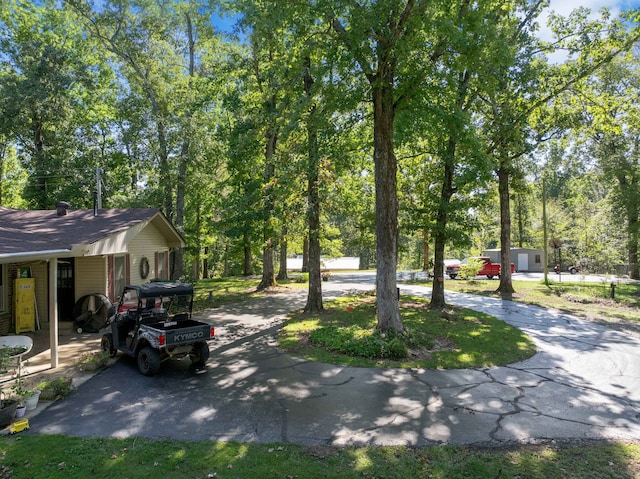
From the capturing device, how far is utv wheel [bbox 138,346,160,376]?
7.12 m

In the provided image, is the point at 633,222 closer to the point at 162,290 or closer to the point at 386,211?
the point at 386,211

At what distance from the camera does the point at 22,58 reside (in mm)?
21031

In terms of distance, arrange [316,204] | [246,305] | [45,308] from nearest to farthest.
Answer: [45,308], [316,204], [246,305]

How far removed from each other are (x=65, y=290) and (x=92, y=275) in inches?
35.8

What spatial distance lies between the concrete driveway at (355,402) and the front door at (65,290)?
492 centimetres

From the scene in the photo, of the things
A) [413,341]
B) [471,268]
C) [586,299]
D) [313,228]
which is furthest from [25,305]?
[471,268]

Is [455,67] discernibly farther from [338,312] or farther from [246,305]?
[246,305]

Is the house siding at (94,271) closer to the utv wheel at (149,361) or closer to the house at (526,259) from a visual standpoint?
the utv wheel at (149,361)

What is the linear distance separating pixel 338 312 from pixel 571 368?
24.3 ft

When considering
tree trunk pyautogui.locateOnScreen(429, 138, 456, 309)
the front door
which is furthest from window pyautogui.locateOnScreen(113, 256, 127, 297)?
tree trunk pyautogui.locateOnScreen(429, 138, 456, 309)

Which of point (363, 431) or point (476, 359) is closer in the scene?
point (363, 431)

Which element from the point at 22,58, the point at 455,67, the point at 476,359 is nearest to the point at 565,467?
the point at 476,359

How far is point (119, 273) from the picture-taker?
13203mm

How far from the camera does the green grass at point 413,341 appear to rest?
8.38 meters
